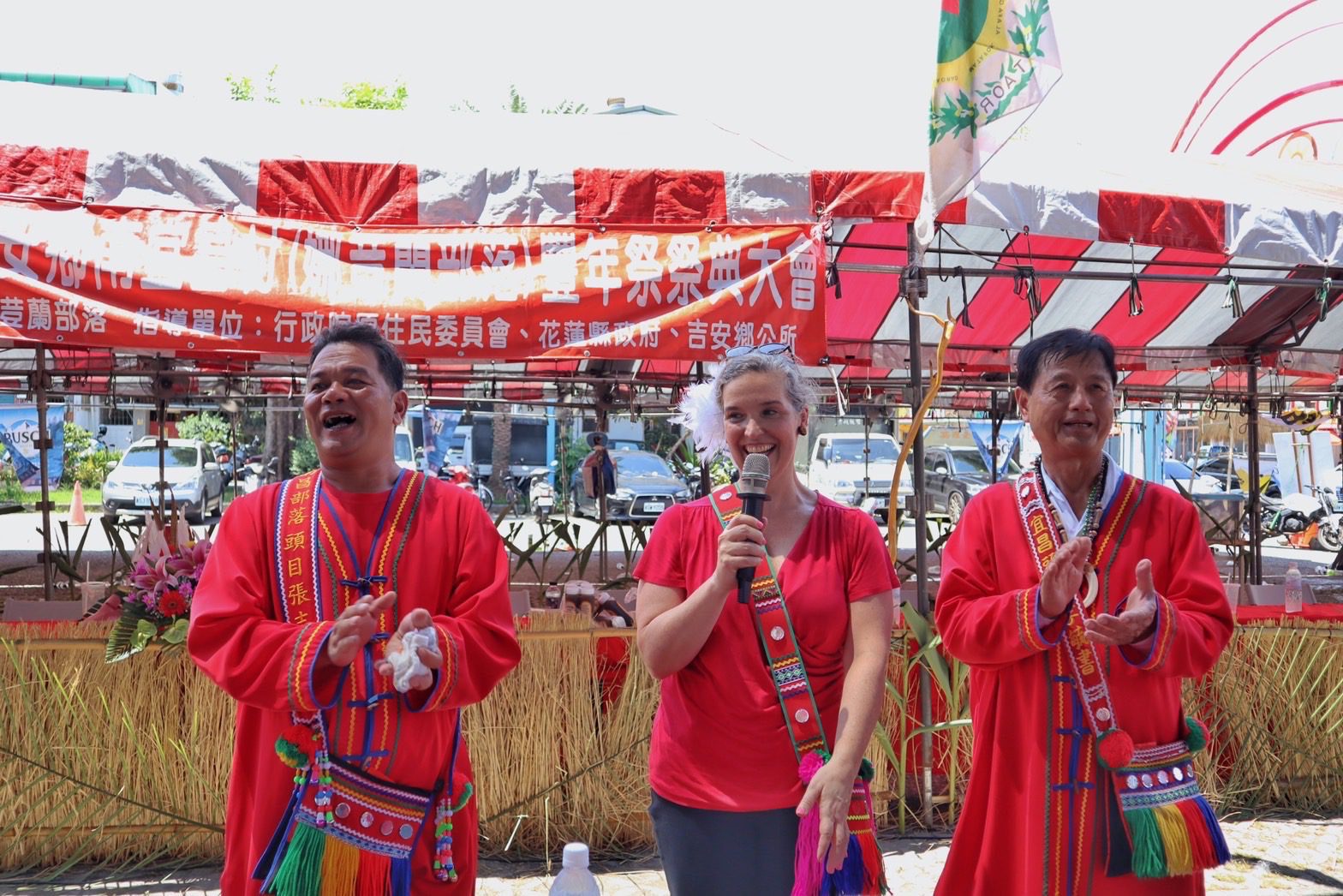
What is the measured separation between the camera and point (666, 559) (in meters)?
2.17

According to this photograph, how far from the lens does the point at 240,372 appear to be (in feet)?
32.6

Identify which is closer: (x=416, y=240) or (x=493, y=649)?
(x=493, y=649)

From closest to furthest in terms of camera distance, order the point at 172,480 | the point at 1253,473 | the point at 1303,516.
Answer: the point at 1253,473, the point at 1303,516, the point at 172,480

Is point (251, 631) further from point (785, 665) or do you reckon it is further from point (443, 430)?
point (443, 430)

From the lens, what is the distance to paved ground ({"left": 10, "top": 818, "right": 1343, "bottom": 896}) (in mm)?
3883

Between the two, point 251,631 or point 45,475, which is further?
point 45,475

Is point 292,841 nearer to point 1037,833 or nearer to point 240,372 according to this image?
point 1037,833

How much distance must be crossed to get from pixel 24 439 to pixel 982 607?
24484mm

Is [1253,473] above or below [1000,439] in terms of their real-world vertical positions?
above

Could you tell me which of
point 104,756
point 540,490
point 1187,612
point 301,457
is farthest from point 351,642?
point 301,457

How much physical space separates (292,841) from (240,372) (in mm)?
8737

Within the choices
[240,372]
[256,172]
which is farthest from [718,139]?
[240,372]

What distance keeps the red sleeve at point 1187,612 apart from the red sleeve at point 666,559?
859mm

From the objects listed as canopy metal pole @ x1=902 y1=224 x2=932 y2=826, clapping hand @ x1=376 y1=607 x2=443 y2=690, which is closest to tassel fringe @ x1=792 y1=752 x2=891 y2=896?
clapping hand @ x1=376 y1=607 x2=443 y2=690
